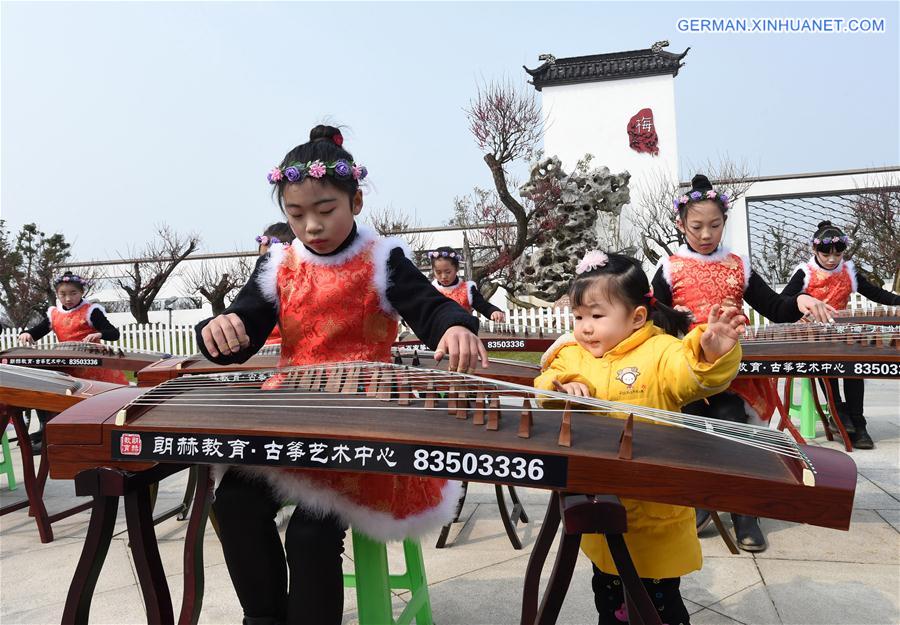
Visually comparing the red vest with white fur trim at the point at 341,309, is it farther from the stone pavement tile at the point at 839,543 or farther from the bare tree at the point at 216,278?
the bare tree at the point at 216,278

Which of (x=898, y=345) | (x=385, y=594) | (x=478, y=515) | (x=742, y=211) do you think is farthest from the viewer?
(x=742, y=211)

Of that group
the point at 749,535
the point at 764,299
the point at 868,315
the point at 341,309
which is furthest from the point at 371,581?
the point at 868,315

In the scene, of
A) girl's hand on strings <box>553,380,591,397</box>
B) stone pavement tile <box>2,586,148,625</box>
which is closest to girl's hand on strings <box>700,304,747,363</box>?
girl's hand on strings <box>553,380,591,397</box>

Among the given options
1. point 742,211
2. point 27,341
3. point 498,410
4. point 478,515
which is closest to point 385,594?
point 498,410

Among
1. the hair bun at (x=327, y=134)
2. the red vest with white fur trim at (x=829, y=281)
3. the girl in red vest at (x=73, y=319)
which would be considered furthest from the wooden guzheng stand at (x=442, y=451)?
the red vest with white fur trim at (x=829, y=281)

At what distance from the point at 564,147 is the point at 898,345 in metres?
19.0

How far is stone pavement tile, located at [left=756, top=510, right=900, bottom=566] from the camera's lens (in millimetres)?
2689

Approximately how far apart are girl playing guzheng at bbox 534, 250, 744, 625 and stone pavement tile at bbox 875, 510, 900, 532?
1.94m

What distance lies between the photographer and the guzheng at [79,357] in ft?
15.1

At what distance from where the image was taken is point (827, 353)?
283 centimetres

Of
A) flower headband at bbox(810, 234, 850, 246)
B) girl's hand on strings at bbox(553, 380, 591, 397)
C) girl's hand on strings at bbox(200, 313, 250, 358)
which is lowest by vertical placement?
girl's hand on strings at bbox(553, 380, 591, 397)

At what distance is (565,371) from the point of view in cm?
197

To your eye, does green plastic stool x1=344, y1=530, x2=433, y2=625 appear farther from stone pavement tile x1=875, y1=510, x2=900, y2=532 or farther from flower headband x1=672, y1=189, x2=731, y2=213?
stone pavement tile x1=875, y1=510, x2=900, y2=532

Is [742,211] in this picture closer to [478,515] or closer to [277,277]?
[478,515]
